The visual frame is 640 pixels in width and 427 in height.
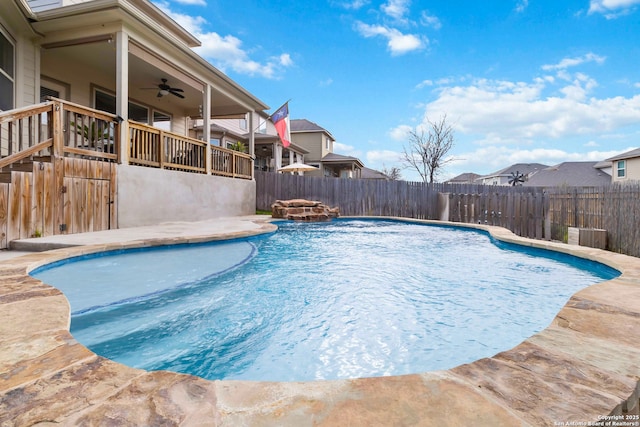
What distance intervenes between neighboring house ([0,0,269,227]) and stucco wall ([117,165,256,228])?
2 cm

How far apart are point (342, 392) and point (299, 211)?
32.1 ft

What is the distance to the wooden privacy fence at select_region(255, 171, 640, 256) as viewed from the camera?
6297mm

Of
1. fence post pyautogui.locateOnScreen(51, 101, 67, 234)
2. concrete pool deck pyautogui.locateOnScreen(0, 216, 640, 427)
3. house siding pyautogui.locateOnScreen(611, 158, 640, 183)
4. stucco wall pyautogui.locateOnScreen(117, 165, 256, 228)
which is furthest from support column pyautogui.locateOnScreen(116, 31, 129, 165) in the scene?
house siding pyautogui.locateOnScreen(611, 158, 640, 183)

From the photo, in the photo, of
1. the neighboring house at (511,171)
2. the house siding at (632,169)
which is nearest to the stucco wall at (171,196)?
the house siding at (632,169)

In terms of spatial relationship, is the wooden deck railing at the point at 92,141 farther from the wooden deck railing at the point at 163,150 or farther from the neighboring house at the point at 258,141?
the neighboring house at the point at 258,141

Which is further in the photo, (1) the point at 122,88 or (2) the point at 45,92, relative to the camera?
(2) the point at 45,92

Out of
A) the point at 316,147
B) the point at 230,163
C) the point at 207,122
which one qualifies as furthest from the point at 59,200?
the point at 316,147

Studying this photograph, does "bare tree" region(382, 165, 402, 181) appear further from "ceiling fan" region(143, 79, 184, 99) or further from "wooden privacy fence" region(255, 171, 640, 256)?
"ceiling fan" region(143, 79, 184, 99)

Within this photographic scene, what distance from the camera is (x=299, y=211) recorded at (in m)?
10.9

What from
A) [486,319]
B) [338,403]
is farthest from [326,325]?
[338,403]

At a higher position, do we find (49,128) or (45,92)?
(45,92)

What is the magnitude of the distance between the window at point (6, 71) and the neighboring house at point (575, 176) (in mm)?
35907

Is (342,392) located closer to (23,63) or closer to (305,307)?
(305,307)

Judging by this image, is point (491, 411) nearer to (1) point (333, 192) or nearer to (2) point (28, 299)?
(2) point (28, 299)
